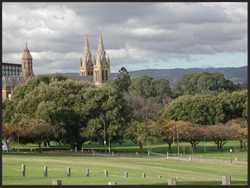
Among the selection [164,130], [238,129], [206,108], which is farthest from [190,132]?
[206,108]

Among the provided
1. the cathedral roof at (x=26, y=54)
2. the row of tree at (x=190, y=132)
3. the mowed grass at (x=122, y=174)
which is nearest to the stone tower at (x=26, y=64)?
the cathedral roof at (x=26, y=54)

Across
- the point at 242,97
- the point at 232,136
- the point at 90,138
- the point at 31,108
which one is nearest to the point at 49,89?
the point at 31,108

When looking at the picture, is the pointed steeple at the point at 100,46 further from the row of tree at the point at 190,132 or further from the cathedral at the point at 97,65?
the row of tree at the point at 190,132

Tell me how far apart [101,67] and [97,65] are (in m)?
1.32

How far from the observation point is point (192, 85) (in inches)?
5025

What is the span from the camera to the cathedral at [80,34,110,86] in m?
137

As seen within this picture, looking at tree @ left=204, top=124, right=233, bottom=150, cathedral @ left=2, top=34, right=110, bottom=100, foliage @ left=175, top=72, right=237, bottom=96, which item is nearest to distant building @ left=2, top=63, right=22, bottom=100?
cathedral @ left=2, top=34, right=110, bottom=100

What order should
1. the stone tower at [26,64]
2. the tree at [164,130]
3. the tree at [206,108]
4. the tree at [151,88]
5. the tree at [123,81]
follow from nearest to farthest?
the tree at [164,130] < the tree at [206,108] < the tree at [123,81] < the tree at [151,88] < the stone tower at [26,64]

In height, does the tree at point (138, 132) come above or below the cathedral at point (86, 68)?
below

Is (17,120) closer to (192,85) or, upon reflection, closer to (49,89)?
(49,89)

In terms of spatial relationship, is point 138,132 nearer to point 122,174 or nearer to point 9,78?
point 122,174

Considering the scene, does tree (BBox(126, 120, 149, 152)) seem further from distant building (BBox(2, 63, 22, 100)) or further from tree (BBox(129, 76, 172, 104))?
tree (BBox(129, 76, 172, 104))

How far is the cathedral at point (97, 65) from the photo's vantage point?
13700 cm

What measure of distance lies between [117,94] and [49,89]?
734 centimetres
